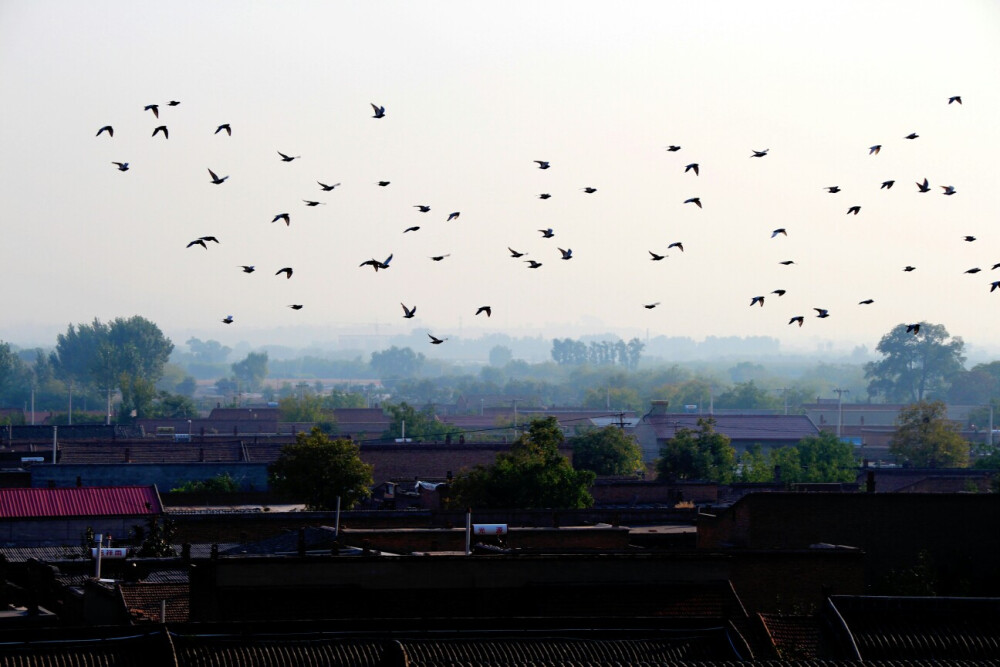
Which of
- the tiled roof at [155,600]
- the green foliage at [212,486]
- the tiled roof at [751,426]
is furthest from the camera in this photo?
the tiled roof at [751,426]

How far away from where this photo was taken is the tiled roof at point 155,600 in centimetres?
2986

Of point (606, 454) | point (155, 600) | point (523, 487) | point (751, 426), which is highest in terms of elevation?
point (751, 426)

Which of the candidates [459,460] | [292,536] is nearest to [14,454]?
[459,460]

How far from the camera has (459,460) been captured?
76062 millimetres

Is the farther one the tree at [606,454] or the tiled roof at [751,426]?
the tiled roof at [751,426]

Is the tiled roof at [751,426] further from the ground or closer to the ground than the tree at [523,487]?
further from the ground

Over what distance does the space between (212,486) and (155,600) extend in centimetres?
3384

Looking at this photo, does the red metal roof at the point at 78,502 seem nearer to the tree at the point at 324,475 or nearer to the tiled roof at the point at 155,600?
the tree at the point at 324,475

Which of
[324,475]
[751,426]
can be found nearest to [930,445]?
[751,426]

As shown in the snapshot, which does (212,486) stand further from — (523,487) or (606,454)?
(606,454)

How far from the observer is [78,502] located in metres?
51.8

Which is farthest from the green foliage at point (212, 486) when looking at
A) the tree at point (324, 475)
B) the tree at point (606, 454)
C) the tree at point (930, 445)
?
the tree at point (930, 445)

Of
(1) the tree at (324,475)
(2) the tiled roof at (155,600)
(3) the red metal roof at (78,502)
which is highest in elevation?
(1) the tree at (324,475)

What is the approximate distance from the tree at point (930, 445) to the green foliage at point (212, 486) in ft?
152
